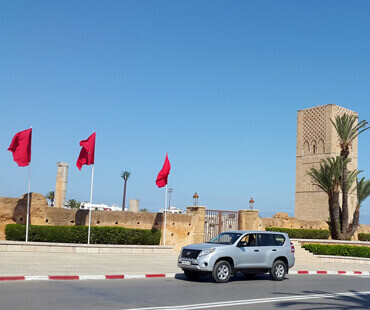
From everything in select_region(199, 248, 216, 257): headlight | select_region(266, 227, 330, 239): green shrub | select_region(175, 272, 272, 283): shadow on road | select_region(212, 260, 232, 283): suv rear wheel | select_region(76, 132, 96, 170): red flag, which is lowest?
select_region(175, 272, 272, 283): shadow on road

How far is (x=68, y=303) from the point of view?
30.8 feet

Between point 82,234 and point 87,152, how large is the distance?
4.02 m

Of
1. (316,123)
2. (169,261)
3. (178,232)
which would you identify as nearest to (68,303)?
(169,261)

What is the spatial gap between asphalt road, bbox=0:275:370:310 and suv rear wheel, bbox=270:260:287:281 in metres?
0.79

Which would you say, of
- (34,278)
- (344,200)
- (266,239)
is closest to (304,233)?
(344,200)

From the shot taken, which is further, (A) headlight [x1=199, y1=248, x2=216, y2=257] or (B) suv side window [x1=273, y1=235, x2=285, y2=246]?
(B) suv side window [x1=273, y1=235, x2=285, y2=246]

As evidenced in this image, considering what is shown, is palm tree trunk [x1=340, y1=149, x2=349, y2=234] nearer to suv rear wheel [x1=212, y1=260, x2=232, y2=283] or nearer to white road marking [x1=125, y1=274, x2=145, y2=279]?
suv rear wheel [x1=212, y1=260, x2=232, y2=283]

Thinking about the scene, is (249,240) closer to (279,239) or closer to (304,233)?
(279,239)

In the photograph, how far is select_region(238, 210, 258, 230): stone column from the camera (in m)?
29.9

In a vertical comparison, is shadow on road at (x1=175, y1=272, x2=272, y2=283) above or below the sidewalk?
below

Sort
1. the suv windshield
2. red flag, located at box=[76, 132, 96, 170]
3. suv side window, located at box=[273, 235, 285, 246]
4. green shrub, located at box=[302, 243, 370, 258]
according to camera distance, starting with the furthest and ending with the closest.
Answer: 1. green shrub, located at box=[302, 243, 370, 258]
2. red flag, located at box=[76, 132, 96, 170]
3. suv side window, located at box=[273, 235, 285, 246]
4. the suv windshield

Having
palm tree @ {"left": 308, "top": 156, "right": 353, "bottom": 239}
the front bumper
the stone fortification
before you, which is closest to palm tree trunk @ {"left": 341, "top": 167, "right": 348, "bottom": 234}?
palm tree @ {"left": 308, "top": 156, "right": 353, "bottom": 239}

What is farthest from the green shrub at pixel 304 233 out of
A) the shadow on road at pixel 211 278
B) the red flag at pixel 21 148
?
the red flag at pixel 21 148

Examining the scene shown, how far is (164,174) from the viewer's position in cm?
2503
